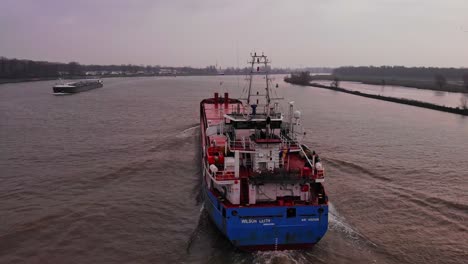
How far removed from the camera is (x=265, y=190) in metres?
15.1

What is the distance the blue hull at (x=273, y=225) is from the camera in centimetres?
1355

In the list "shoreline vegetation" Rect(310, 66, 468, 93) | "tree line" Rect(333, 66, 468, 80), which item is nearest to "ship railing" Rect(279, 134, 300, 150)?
"shoreline vegetation" Rect(310, 66, 468, 93)

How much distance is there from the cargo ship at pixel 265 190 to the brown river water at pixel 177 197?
108cm

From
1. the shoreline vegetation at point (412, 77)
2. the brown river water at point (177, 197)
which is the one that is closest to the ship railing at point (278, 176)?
the brown river water at point (177, 197)

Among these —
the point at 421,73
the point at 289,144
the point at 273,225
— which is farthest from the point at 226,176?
the point at 421,73

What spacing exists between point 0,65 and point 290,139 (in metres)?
157

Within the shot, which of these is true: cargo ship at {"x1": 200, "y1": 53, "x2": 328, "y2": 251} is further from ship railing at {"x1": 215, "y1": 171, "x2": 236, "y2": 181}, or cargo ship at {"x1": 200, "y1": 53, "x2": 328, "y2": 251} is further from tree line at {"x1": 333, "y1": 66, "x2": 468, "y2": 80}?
tree line at {"x1": 333, "y1": 66, "x2": 468, "y2": 80}

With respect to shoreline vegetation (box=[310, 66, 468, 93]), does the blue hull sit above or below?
below

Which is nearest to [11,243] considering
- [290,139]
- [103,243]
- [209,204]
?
[103,243]

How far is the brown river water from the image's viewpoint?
49.3 ft

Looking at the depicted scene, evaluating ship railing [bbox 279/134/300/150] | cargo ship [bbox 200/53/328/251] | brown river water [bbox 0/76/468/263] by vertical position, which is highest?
ship railing [bbox 279/134/300/150]

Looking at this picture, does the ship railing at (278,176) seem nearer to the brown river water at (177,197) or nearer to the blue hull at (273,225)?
the blue hull at (273,225)

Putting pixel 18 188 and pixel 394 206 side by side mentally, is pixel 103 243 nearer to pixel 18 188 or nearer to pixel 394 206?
pixel 18 188

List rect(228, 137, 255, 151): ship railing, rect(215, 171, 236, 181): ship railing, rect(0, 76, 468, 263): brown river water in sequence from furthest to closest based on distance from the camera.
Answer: rect(228, 137, 255, 151): ship railing
rect(0, 76, 468, 263): brown river water
rect(215, 171, 236, 181): ship railing
